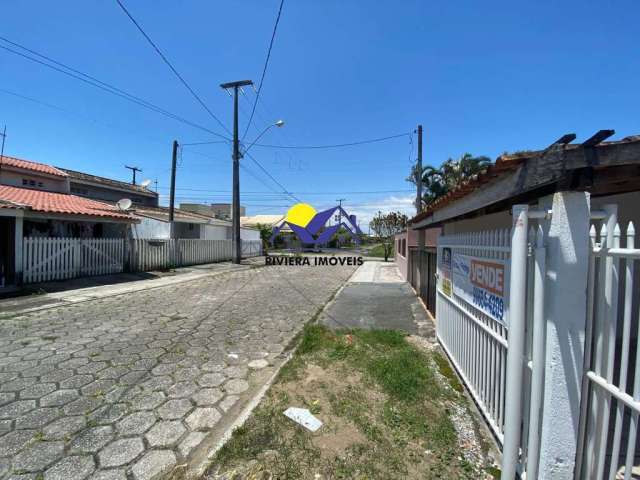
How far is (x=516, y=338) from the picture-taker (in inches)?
80.6

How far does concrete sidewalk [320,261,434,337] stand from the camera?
236 inches

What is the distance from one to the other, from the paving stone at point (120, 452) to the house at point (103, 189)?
2216 centimetres

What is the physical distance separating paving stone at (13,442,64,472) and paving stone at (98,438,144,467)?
13.5 inches

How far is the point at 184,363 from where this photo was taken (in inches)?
157

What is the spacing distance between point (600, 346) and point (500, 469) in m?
1.29

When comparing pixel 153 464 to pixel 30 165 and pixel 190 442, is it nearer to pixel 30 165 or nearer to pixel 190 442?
pixel 190 442

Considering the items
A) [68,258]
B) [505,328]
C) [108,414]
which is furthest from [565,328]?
[68,258]

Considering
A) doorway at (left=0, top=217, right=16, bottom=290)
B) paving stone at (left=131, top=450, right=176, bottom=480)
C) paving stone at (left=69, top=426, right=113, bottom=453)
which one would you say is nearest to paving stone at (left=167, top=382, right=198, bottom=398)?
paving stone at (left=69, top=426, right=113, bottom=453)

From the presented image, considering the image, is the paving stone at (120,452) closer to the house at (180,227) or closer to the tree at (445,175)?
the house at (180,227)

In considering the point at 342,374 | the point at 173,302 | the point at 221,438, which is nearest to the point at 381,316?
the point at 342,374

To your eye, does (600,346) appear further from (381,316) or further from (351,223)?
(351,223)

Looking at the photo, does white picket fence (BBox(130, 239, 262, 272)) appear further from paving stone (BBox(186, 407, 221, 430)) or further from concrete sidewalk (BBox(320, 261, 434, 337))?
paving stone (BBox(186, 407, 221, 430))

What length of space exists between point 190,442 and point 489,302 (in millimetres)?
2920

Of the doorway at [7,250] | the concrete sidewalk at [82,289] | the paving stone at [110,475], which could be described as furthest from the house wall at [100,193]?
the paving stone at [110,475]
